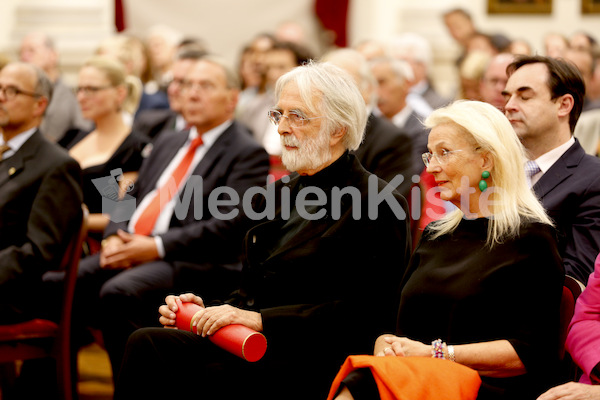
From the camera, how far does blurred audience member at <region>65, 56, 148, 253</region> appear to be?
4.32 m

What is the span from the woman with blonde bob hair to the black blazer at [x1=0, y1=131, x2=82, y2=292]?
153cm

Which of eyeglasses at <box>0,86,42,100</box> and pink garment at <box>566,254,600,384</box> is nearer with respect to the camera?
pink garment at <box>566,254,600,384</box>

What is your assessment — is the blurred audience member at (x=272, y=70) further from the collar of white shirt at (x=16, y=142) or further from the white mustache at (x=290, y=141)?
the white mustache at (x=290, y=141)

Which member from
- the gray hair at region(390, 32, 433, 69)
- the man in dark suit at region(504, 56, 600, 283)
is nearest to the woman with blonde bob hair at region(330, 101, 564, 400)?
the man in dark suit at region(504, 56, 600, 283)

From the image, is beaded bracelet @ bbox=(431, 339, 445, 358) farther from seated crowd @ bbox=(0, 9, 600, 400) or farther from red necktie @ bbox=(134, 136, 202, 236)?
red necktie @ bbox=(134, 136, 202, 236)

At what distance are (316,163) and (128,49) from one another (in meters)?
4.37

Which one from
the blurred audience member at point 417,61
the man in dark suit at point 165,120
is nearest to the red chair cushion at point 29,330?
the man in dark suit at point 165,120

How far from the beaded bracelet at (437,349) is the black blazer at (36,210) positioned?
174 centimetres

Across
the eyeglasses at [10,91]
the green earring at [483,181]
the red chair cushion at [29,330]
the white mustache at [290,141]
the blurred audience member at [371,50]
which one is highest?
the blurred audience member at [371,50]

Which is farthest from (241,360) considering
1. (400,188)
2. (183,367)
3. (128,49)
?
(128,49)

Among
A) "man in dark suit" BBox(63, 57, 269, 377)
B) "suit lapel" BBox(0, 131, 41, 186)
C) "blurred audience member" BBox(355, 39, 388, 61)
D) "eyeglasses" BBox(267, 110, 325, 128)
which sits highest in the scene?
"blurred audience member" BBox(355, 39, 388, 61)

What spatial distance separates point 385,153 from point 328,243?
4.87ft

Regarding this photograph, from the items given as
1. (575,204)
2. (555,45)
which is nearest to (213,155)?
(575,204)

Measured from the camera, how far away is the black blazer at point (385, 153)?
12.9 feet
